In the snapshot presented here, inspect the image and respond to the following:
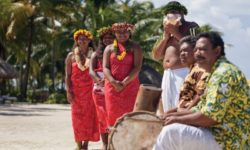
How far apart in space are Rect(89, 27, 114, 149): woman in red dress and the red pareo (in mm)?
649

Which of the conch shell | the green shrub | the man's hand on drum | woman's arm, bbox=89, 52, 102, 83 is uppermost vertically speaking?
the conch shell

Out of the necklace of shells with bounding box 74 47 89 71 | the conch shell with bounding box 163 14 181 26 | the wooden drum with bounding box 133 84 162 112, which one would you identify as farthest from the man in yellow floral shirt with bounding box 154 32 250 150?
the necklace of shells with bounding box 74 47 89 71

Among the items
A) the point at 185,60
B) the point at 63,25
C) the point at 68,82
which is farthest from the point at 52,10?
the point at 185,60

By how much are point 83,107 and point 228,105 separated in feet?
15.9

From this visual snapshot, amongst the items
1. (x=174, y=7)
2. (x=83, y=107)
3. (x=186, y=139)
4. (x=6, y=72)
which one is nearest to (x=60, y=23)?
(x=6, y=72)

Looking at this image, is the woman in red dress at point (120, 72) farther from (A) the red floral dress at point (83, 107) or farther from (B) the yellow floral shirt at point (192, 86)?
(B) the yellow floral shirt at point (192, 86)

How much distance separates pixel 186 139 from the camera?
13.5 ft

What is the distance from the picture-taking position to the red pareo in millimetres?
7195

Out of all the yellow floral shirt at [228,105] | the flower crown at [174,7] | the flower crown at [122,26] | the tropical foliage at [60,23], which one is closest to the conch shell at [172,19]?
the flower crown at [174,7]

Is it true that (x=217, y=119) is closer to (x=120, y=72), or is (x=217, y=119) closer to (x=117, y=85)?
(x=117, y=85)

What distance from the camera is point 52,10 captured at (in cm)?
3716

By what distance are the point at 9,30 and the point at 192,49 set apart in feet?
105

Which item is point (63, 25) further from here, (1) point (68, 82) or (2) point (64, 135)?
(1) point (68, 82)

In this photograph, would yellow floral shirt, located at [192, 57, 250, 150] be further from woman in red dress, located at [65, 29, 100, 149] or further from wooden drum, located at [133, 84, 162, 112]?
woman in red dress, located at [65, 29, 100, 149]
